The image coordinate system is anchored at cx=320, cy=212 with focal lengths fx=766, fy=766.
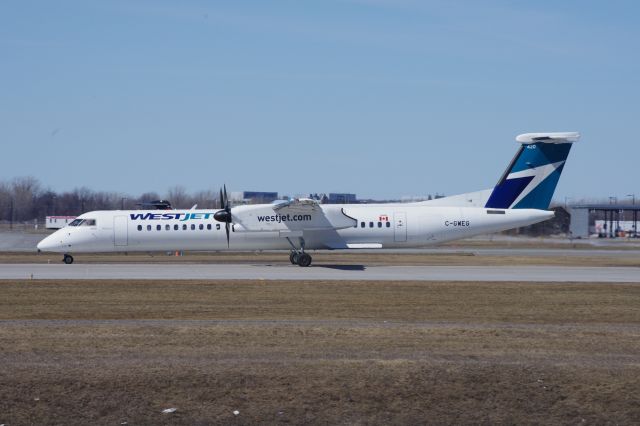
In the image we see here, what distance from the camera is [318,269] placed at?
3559 centimetres

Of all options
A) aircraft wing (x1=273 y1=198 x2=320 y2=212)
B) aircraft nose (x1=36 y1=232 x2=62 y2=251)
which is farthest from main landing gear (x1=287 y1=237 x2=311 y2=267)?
aircraft nose (x1=36 y1=232 x2=62 y2=251)

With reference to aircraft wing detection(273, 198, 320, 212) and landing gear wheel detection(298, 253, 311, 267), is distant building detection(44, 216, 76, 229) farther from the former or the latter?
landing gear wheel detection(298, 253, 311, 267)

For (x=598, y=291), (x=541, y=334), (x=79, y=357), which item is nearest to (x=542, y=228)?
(x=598, y=291)

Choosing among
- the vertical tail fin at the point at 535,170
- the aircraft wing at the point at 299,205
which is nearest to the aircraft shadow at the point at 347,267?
the aircraft wing at the point at 299,205

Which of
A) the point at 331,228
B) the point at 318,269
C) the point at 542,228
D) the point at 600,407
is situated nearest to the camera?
the point at 600,407

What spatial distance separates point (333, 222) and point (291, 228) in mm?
2114

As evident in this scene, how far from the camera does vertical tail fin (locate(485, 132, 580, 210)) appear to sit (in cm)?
3725

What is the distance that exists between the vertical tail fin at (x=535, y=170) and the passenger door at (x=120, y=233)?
747 inches

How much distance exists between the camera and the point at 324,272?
33688 mm

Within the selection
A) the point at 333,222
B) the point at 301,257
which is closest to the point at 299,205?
the point at 333,222

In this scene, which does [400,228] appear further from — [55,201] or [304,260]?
[55,201]

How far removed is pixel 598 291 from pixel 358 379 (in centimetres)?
1562

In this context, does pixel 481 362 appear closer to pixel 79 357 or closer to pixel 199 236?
pixel 79 357

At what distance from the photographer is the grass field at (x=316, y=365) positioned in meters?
13.1
